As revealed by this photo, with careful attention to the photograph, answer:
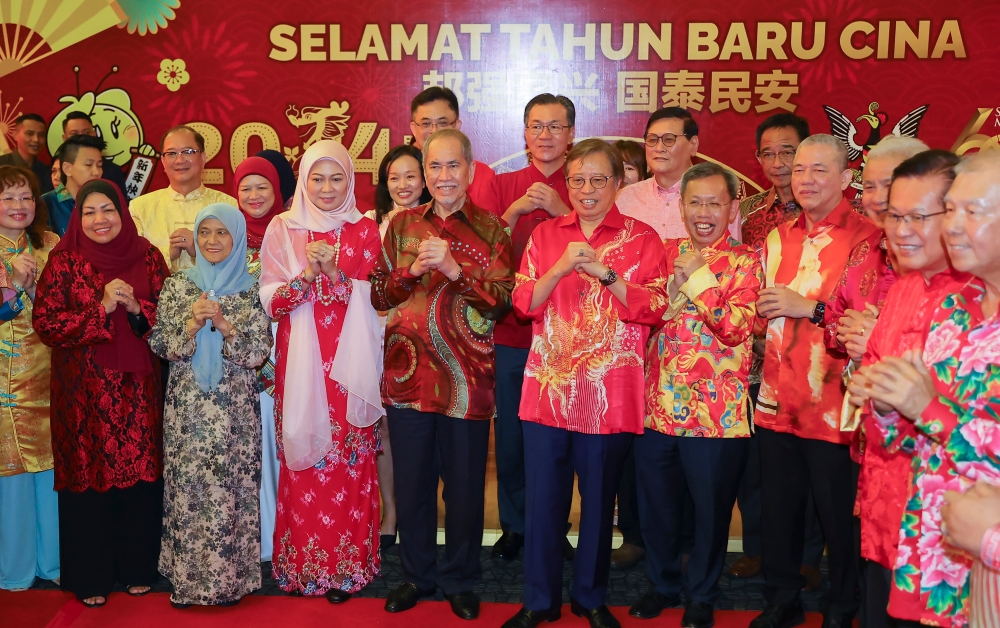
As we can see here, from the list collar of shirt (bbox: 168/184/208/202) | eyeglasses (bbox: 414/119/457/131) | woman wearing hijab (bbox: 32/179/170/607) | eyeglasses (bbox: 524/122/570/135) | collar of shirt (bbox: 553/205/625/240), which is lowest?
woman wearing hijab (bbox: 32/179/170/607)

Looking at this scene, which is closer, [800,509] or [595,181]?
[595,181]

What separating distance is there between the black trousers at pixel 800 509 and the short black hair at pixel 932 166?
1.25 metres

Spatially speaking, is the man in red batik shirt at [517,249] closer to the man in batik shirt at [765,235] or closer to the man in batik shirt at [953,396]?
the man in batik shirt at [765,235]

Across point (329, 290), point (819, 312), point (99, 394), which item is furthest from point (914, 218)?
point (99, 394)

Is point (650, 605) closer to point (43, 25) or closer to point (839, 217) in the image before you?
point (839, 217)

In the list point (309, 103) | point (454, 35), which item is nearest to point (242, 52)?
point (309, 103)

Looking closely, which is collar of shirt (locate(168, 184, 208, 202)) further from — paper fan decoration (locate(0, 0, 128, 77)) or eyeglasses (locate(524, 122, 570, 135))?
paper fan decoration (locate(0, 0, 128, 77))

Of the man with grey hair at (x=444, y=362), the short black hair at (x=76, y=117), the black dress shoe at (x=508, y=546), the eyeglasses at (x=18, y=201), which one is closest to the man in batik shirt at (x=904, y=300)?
the man with grey hair at (x=444, y=362)

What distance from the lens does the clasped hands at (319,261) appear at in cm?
303

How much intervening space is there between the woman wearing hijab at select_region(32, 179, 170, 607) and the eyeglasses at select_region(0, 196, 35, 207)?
327 mm

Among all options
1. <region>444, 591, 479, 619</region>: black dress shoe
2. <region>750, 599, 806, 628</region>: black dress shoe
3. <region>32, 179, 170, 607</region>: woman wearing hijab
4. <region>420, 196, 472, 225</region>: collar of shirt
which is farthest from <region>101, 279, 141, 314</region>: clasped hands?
<region>750, 599, 806, 628</region>: black dress shoe

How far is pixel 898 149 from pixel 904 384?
4.26ft

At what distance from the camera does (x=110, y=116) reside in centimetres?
585

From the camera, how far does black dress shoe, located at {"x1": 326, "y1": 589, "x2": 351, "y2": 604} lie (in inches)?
126
